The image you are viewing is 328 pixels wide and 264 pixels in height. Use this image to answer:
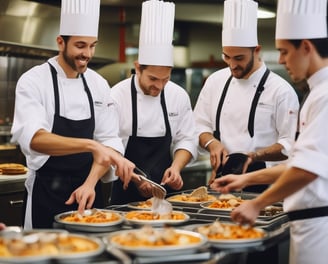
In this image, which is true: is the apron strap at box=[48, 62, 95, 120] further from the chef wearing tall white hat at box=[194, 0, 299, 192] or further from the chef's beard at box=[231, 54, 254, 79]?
the chef's beard at box=[231, 54, 254, 79]

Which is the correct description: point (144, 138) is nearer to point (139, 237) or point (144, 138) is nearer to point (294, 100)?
point (294, 100)

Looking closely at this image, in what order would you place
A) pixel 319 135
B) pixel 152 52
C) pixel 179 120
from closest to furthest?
pixel 319 135
pixel 152 52
pixel 179 120

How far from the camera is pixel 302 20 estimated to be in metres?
2.61

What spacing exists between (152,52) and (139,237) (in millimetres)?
1793

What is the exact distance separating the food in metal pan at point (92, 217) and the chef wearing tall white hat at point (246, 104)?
124cm

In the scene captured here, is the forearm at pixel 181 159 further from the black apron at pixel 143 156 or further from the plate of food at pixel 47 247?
the plate of food at pixel 47 247

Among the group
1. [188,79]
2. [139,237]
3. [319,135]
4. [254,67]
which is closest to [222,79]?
[254,67]

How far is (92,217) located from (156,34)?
5.17 ft

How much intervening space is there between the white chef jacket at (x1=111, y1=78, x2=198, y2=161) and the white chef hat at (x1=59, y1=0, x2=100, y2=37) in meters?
0.64

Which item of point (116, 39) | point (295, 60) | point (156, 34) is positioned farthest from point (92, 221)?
point (116, 39)

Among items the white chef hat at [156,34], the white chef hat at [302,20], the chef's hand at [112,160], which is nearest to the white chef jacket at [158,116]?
the white chef hat at [156,34]

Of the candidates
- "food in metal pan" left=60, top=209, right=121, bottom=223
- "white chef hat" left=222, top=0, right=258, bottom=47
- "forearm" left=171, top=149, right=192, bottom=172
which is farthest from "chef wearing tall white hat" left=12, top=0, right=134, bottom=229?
"white chef hat" left=222, top=0, right=258, bottom=47

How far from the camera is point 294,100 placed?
12.8 feet

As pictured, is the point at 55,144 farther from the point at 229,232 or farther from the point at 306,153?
the point at 306,153
